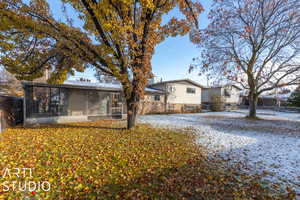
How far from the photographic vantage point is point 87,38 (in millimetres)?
6402

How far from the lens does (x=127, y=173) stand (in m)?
3.08

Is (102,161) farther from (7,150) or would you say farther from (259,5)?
(259,5)

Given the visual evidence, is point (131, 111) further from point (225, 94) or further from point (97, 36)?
point (225, 94)

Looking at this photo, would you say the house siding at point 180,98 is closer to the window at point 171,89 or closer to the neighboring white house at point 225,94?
the window at point 171,89

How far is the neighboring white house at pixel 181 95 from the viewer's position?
1861cm

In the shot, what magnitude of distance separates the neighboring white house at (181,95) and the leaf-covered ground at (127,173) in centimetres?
1413

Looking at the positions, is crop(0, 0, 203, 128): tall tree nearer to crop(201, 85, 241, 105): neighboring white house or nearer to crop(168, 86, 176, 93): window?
crop(168, 86, 176, 93): window

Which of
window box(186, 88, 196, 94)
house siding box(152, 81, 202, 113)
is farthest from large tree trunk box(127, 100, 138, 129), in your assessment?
window box(186, 88, 196, 94)

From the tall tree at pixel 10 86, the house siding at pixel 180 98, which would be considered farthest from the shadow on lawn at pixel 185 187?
the tall tree at pixel 10 86

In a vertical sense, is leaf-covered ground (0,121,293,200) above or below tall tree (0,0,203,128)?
below

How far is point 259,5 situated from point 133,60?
13.4 metres

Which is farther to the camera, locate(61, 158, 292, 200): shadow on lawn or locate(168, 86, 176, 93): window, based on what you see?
locate(168, 86, 176, 93): window

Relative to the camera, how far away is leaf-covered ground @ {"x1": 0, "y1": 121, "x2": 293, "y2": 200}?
2426 mm

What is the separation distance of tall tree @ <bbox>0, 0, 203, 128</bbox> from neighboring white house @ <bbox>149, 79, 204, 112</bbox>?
38.8 feet
